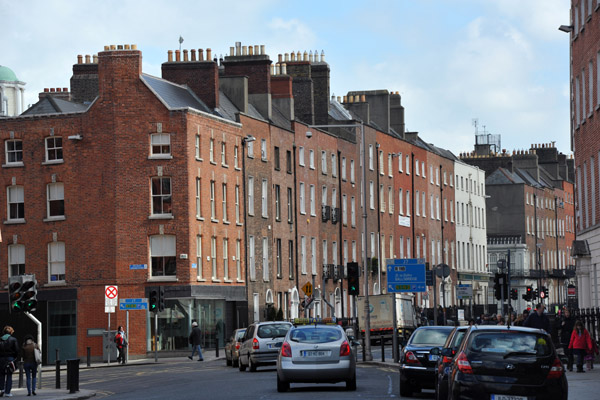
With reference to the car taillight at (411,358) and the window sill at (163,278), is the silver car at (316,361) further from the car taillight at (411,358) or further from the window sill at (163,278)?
the window sill at (163,278)

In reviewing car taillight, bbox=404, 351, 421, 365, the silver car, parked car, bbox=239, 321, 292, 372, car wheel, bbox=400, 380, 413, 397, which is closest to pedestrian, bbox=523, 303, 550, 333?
parked car, bbox=239, 321, 292, 372

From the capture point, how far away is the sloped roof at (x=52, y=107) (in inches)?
2744

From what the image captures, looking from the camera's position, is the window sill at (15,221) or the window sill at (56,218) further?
the window sill at (15,221)

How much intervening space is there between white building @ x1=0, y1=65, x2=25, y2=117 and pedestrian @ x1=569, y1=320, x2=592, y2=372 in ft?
335

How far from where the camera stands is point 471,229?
389 feet

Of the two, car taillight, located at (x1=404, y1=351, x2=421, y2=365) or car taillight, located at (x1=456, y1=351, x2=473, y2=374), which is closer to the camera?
car taillight, located at (x1=456, y1=351, x2=473, y2=374)

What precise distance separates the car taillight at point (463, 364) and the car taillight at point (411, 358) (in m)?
8.12

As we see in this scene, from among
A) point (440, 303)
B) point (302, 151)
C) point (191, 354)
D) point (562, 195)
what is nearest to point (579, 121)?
point (191, 354)

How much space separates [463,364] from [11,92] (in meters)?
125

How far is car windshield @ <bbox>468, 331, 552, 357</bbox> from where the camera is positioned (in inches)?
817

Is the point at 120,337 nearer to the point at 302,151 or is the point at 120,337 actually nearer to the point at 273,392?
the point at 302,151

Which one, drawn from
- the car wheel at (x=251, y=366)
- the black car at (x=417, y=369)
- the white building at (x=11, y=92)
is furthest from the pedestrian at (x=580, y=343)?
the white building at (x=11, y=92)

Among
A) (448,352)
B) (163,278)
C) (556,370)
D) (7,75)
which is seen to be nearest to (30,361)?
(448,352)

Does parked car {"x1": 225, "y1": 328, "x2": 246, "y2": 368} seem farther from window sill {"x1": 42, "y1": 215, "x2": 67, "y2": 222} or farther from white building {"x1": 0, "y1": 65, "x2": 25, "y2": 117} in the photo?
white building {"x1": 0, "y1": 65, "x2": 25, "y2": 117}
